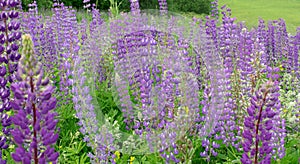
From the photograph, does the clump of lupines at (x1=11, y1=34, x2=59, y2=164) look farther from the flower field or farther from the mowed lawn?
the mowed lawn

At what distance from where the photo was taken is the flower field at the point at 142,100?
194 centimetres

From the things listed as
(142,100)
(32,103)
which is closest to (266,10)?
(142,100)

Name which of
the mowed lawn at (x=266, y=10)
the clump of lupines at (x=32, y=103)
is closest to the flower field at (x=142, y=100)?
the clump of lupines at (x=32, y=103)

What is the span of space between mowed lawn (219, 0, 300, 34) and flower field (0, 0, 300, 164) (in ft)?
44.9

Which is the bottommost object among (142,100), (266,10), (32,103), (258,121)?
(142,100)

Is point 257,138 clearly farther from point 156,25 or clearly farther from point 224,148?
point 156,25

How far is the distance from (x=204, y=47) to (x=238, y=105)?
948 mm

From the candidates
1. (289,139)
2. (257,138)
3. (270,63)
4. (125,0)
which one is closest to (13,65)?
(257,138)

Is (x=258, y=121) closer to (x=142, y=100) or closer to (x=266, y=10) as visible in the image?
(x=142, y=100)

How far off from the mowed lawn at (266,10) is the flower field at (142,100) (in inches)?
539

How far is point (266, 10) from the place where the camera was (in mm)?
22188

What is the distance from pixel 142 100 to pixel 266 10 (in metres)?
19.6

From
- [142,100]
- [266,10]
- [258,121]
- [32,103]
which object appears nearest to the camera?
[32,103]

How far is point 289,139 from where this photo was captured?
14.9ft
